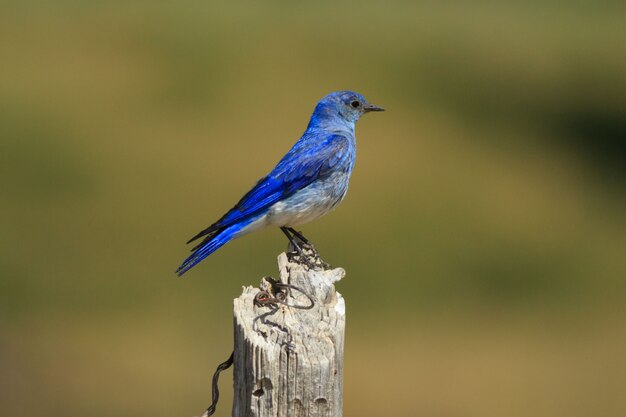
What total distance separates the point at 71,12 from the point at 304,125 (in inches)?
210

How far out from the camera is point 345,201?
12773 millimetres

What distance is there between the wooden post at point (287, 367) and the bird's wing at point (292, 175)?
2117mm

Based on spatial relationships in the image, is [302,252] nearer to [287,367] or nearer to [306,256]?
[306,256]

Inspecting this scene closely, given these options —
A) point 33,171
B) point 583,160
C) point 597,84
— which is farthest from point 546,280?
point 33,171

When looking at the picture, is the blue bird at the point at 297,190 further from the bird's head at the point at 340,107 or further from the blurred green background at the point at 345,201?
the blurred green background at the point at 345,201

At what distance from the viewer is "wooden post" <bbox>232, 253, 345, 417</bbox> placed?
11.7 ft

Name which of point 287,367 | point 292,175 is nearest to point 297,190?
point 292,175

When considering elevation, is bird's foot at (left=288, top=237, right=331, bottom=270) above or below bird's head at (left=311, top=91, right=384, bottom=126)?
below

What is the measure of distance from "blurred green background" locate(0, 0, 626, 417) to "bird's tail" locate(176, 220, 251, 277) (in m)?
3.47

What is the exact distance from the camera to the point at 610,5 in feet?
62.5

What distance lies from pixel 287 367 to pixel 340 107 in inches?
130

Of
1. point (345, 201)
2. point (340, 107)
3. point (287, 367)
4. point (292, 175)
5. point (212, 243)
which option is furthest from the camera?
point (345, 201)

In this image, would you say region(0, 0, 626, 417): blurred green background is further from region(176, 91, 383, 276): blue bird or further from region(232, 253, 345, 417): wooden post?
region(232, 253, 345, 417): wooden post

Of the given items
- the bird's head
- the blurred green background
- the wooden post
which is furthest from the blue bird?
the blurred green background
